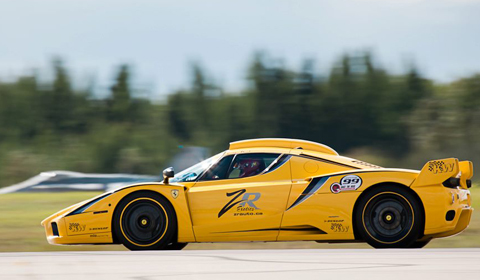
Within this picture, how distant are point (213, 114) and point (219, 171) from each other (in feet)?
136

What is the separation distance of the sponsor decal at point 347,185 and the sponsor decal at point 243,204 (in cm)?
81

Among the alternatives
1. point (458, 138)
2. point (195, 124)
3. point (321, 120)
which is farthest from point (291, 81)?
point (458, 138)

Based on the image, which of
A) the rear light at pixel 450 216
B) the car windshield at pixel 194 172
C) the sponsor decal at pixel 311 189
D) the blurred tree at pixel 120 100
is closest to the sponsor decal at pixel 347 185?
the sponsor decal at pixel 311 189

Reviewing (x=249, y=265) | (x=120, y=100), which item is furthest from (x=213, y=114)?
(x=249, y=265)

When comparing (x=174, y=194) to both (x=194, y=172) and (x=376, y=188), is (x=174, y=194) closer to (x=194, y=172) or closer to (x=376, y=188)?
(x=194, y=172)

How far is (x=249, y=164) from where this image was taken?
27.1ft

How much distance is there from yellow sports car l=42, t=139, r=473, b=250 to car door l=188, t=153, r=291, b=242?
0.01m

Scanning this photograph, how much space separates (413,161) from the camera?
36156 mm

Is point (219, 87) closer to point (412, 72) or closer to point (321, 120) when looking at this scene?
point (321, 120)

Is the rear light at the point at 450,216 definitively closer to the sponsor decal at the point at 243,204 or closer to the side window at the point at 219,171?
the sponsor decal at the point at 243,204

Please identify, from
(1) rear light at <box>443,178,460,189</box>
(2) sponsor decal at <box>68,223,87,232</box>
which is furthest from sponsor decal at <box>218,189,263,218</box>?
(1) rear light at <box>443,178,460,189</box>

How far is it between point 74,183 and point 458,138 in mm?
21924

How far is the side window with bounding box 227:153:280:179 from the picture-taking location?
323 inches

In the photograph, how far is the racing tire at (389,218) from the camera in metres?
7.72
